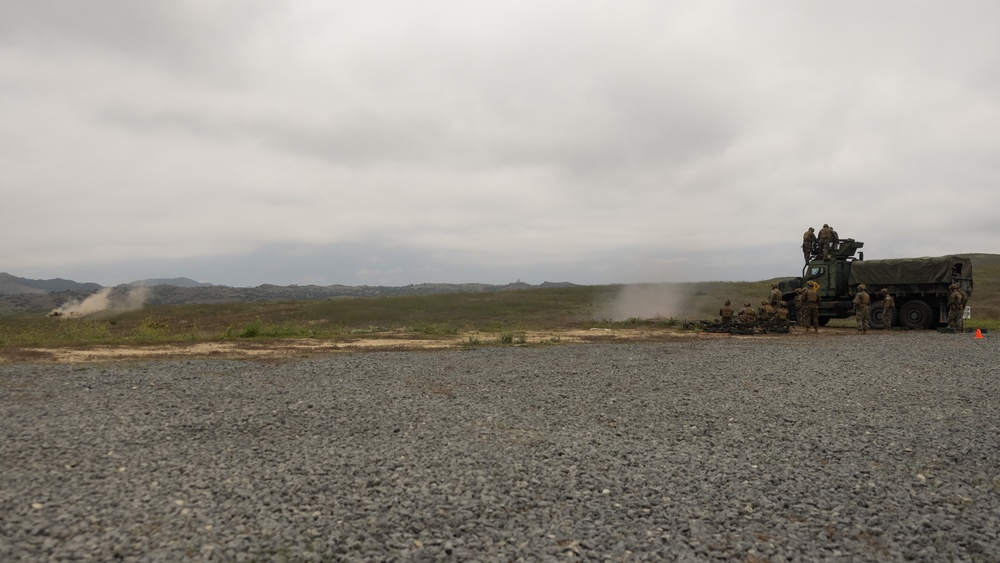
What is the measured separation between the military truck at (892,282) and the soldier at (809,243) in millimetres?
660

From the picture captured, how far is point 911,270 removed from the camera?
2752 cm

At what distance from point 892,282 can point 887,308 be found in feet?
5.07

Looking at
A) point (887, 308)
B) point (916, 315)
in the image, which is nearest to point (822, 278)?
point (887, 308)

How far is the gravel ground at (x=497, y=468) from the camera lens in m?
5.39

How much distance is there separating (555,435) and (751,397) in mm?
5160

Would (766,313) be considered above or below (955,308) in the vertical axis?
below

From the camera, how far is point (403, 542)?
536 centimetres

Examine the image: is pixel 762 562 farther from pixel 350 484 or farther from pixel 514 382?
pixel 514 382

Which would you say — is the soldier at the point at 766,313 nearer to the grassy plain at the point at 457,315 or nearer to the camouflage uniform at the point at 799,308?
the camouflage uniform at the point at 799,308

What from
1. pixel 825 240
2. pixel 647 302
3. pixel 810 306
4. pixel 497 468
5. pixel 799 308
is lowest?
pixel 497 468

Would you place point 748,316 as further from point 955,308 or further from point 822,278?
point 955,308

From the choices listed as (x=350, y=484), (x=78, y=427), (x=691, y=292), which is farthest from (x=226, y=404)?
(x=691, y=292)

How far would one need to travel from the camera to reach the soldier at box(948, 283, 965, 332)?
2567 centimetres

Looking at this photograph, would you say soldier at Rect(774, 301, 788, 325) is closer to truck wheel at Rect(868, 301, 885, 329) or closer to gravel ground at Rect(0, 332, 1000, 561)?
truck wheel at Rect(868, 301, 885, 329)
